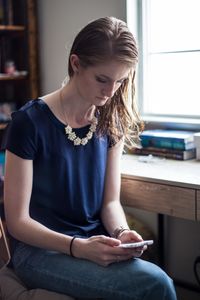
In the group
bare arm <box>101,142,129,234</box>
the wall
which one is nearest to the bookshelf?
the wall

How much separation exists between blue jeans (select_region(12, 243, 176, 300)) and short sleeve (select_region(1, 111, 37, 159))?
0.97 feet

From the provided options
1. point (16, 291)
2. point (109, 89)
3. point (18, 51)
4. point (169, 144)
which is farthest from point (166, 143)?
point (18, 51)

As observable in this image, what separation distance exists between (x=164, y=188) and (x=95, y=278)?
575 millimetres

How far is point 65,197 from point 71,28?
1338 millimetres

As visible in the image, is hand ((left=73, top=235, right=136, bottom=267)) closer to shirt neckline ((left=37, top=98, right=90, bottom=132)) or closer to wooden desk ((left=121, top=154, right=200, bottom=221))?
shirt neckline ((left=37, top=98, right=90, bottom=132))

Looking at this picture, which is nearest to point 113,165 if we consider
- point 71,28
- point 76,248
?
point 76,248

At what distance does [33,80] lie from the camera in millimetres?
2557

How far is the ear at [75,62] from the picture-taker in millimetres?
1292

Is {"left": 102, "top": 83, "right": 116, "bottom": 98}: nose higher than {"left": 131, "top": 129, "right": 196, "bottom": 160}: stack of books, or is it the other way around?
→ {"left": 102, "top": 83, "right": 116, "bottom": 98}: nose

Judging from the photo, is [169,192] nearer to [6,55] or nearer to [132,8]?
[132,8]

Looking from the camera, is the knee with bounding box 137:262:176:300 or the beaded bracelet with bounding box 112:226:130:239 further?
the beaded bracelet with bounding box 112:226:130:239

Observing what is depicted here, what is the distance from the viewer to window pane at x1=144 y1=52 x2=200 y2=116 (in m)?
2.19

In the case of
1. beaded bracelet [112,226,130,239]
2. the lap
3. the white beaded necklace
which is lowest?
the lap

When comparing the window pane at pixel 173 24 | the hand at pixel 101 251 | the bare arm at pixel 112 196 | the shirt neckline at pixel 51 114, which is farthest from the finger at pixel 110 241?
the window pane at pixel 173 24
